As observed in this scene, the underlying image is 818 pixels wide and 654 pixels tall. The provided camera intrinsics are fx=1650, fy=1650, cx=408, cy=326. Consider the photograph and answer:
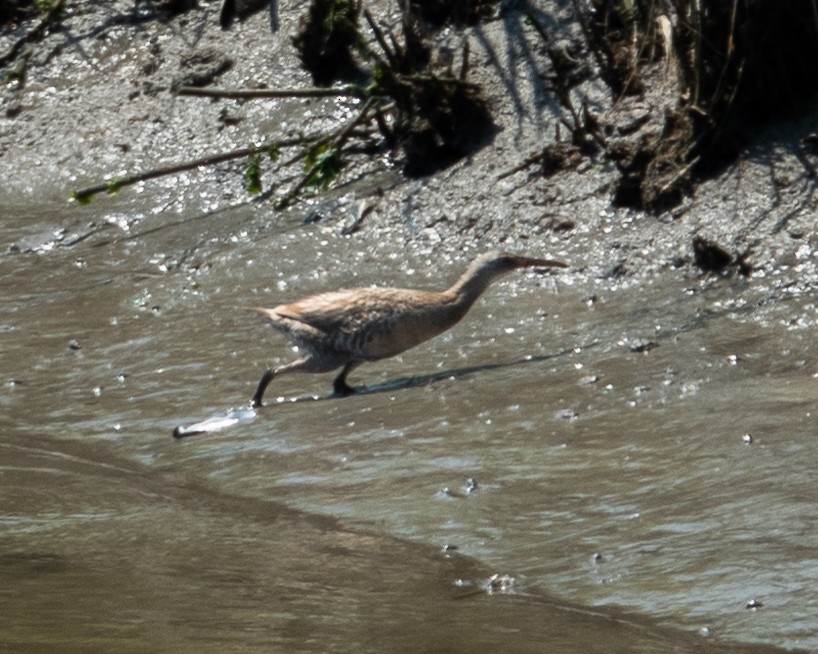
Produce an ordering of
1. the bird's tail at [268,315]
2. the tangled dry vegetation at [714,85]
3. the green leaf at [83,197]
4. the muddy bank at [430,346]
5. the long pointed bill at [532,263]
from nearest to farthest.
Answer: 1. the muddy bank at [430,346]
2. the bird's tail at [268,315]
3. the long pointed bill at [532,263]
4. the tangled dry vegetation at [714,85]
5. the green leaf at [83,197]

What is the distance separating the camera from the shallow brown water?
16.5 feet

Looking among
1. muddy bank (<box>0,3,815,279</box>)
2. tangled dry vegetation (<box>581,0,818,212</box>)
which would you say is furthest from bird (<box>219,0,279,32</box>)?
tangled dry vegetation (<box>581,0,818,212</box>)

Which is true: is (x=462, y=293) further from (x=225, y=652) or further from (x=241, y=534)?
(x=225, y=652)

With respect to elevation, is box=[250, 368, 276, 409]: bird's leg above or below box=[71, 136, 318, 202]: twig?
above

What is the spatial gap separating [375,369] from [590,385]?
1681mm

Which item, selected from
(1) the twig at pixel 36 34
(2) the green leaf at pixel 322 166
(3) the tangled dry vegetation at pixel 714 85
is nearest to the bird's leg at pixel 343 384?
(3) the tangled dry vegetation at pixel 714 85

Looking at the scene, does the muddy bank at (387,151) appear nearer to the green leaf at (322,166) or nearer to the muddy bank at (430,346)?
the muddy bank at (430,346)

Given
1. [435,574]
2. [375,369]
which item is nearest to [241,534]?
[435,574]

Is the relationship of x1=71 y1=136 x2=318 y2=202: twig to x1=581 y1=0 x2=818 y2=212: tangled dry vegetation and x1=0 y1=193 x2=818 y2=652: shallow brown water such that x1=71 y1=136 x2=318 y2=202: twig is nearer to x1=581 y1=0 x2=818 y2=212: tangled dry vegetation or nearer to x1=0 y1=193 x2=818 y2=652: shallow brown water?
x1=0 y1=193 x2=818 y2=652: shallow brown water

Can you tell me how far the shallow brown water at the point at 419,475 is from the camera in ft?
16.5

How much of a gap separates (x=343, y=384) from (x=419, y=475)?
183cm

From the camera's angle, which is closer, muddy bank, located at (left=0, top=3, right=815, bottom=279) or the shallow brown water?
the shallow brown water

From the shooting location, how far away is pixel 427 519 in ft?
19.9

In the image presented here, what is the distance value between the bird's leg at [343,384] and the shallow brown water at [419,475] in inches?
4.6
